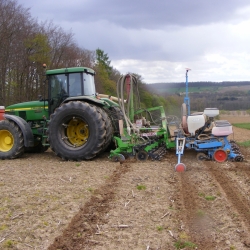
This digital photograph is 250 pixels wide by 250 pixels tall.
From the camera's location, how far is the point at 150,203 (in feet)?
15.5

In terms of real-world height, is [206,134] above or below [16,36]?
below

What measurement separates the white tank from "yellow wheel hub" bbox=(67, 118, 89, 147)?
236 centimetres

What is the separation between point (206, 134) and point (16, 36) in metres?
16.3

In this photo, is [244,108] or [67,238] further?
[244,108]

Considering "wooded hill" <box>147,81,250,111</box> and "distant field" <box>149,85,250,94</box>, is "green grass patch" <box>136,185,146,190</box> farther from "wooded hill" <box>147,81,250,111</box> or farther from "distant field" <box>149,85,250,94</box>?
"wooded hill" <box>147,81,250,111</box>

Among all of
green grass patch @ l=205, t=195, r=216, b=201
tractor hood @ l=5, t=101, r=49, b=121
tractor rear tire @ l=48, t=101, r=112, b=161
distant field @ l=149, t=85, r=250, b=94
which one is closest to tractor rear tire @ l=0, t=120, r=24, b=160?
tractor hood @ l=5, t=101, r=49, b=121

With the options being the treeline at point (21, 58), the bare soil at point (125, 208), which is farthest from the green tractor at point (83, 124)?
the treeline at point (21, 58)

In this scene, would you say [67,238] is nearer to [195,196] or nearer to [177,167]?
[195,196]

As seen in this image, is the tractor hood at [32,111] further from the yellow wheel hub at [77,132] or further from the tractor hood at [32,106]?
the yellow wheel hub at [77,132]

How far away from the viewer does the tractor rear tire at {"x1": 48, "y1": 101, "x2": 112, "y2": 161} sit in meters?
8.06

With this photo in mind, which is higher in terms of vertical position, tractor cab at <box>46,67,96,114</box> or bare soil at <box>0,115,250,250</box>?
tractor cab at <box>46,67,96,114</box>

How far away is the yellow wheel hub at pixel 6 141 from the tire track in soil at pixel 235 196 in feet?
16.2

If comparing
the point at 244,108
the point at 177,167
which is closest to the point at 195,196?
the point at 177,167

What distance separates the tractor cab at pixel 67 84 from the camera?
8820 mm
